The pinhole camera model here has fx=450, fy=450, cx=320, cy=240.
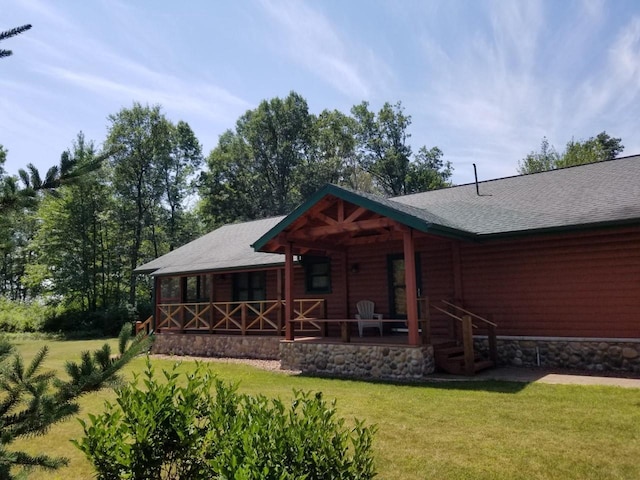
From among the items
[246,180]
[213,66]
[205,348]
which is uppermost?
[246,180]

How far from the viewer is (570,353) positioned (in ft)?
30.8

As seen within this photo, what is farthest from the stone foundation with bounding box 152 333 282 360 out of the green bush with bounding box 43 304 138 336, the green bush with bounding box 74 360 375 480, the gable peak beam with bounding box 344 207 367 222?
the green bush with bounding box 43 304 138 336

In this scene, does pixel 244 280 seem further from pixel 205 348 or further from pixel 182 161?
pixel 182 161

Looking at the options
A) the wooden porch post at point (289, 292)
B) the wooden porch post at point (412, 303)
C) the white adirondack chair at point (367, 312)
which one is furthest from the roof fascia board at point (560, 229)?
the wooden porch post at point (289, 292)

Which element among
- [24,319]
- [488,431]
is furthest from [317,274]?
[24,319]

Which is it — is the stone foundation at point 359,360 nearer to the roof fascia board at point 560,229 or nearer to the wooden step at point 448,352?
the wooden step at point 448,352

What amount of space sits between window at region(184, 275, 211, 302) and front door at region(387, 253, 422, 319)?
282 inches

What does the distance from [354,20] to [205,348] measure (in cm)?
1044

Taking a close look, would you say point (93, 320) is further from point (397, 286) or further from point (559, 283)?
point (559, 283)

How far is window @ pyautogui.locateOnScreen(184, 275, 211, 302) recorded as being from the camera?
17.4 metres

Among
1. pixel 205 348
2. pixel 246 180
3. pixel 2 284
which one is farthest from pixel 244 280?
pixel 2 284

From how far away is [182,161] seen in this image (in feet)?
122

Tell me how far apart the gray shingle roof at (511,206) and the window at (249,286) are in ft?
2.97

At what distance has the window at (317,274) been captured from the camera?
1371cm
